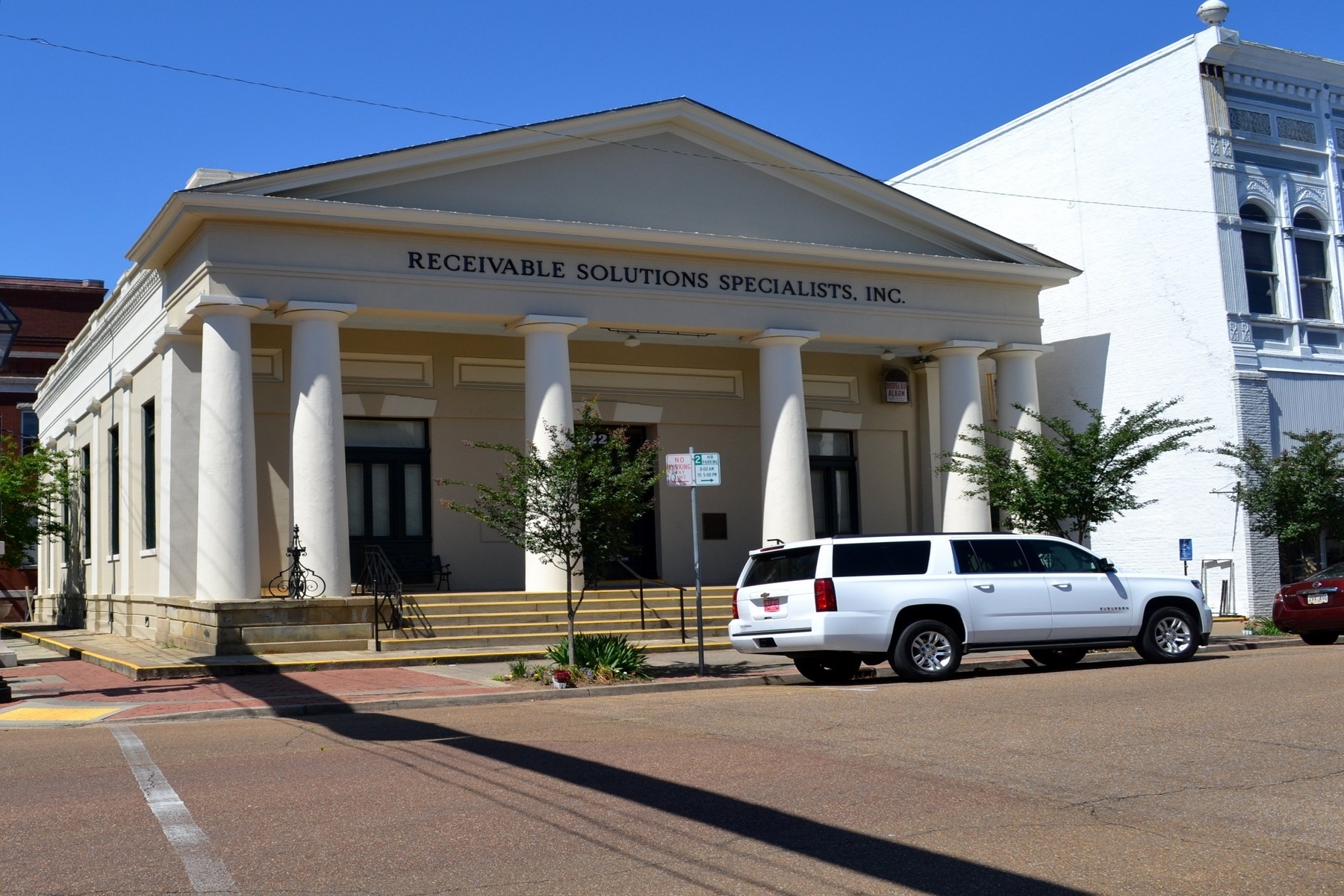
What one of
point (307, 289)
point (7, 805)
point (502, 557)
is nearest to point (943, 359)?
point (502, 557)

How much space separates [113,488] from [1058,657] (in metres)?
21.2

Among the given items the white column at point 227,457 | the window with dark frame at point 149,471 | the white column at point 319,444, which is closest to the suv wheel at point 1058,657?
the white column at point 319,444

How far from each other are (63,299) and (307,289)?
33.8 metres

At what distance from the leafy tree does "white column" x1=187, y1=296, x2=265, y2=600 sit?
15.9m

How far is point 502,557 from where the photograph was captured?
87.4 feet

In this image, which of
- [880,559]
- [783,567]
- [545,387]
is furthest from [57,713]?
Result: [545,387]

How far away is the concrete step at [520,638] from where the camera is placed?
2039cm

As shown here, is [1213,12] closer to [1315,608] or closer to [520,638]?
[1315,608]

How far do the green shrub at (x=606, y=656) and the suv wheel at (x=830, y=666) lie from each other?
205 cm

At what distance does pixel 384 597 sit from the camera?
2106cm

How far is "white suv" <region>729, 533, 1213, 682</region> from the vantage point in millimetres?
15586

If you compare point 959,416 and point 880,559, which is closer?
point 880,559

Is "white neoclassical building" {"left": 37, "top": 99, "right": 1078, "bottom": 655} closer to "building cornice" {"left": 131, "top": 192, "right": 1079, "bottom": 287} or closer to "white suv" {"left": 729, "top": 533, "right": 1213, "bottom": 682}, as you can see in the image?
"building cornice" {"left": 131, "top": 192, "right": 1079, "bottom": 287}

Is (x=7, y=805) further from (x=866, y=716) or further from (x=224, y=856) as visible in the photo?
(x=866, y=716)
